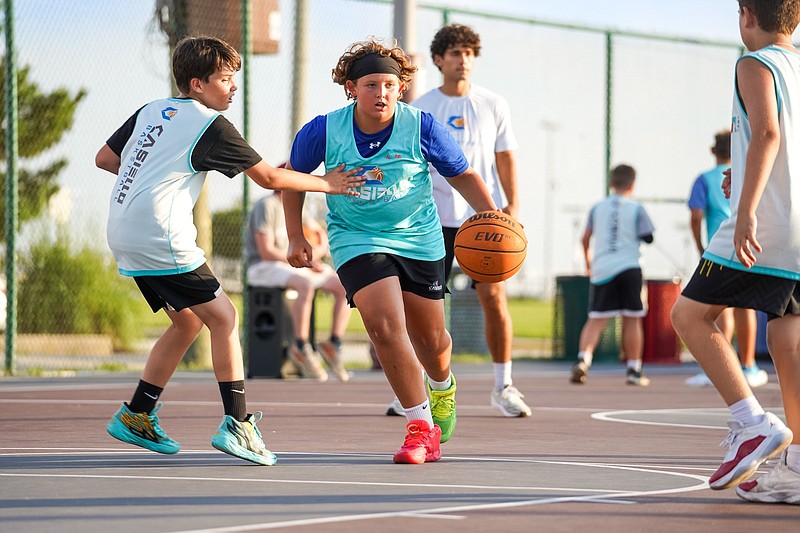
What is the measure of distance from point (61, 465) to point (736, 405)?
9.08ft

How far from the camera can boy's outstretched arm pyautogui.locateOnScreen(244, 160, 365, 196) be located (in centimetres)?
603

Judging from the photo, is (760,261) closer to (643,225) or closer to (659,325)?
(643,225)

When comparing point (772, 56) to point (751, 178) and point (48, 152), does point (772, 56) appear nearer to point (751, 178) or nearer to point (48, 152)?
point (751, 178)

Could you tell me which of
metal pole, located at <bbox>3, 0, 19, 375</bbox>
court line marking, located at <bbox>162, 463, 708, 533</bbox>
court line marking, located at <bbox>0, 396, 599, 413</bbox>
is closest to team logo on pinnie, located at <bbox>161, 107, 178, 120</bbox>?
court line marking, located at <bbox>162, 463, 708, 533</bbox>

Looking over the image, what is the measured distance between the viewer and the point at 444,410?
6805 mm

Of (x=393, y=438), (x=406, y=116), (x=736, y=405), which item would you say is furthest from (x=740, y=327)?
(x=736, y=405)

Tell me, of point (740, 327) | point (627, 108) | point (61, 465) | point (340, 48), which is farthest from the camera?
point (627, 108)

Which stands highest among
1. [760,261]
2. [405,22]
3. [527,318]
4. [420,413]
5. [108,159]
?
[405,22]

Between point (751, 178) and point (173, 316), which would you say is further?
point (173, 316)

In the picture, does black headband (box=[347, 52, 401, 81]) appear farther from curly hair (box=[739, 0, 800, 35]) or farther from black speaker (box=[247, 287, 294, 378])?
black speaker (box=[247, 287, 294, 378])

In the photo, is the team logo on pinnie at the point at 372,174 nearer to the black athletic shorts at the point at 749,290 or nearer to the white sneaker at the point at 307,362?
the black athletic shorts at the point at 749,290

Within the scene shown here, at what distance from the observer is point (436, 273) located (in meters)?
6.55

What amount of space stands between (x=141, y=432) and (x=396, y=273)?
1.36 meters

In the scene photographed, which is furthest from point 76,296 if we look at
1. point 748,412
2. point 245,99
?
point 748,412
